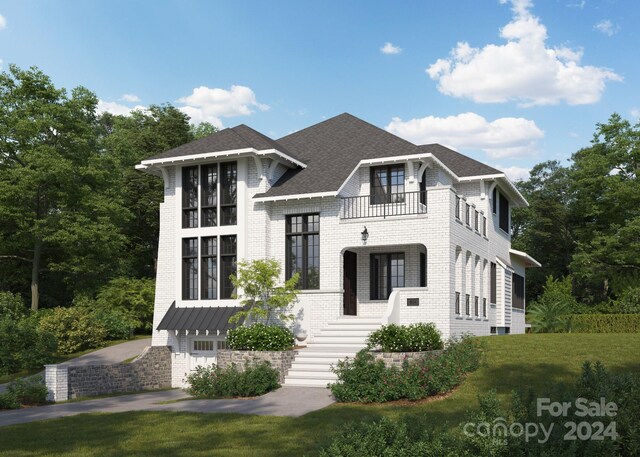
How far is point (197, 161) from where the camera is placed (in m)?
24.3

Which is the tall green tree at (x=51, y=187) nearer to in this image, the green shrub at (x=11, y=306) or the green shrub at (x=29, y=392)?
the green shrub at (x=11, y=306)

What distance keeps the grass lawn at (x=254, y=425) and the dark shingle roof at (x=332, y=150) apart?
835 cm

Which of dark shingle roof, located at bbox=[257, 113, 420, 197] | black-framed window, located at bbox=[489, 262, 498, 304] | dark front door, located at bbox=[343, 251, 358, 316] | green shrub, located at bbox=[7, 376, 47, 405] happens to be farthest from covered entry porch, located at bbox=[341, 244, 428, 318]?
green shrub, located at bbox=[7, 376, 47, 405]

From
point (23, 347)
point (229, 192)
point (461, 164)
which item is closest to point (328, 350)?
point (229, 192)

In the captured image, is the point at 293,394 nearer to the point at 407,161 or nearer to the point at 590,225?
the point at 407,161

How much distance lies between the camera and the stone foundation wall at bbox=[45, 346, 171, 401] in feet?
62.6

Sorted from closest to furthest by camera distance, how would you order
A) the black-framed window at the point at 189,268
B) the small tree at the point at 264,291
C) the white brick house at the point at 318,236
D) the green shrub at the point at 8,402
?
1. the green shrub at the point at 8,402
2. the white brick house at the point at 318,236
3. the small tree at the point at 264,291
4. the black-framed window at the point at 189,268

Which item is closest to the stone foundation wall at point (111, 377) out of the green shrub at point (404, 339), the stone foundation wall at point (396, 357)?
the green shrub at point (404, 339)

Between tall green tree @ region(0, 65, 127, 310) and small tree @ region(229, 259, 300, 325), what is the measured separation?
50.5 feet

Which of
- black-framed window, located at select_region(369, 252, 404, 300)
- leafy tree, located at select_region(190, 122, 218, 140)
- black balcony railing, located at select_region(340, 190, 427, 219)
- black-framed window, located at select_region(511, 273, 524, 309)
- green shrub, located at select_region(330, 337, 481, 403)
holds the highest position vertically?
leafy tree, located at select_region(190, 122, 218, 140)

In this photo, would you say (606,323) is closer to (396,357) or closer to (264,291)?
(264,291)

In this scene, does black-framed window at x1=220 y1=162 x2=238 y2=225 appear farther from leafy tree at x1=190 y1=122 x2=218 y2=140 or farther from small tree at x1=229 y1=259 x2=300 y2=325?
leafy tree at x1=190 y1=122 x2=218 y2=140

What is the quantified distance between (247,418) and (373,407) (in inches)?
115

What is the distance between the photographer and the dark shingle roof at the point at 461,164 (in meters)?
27.4
